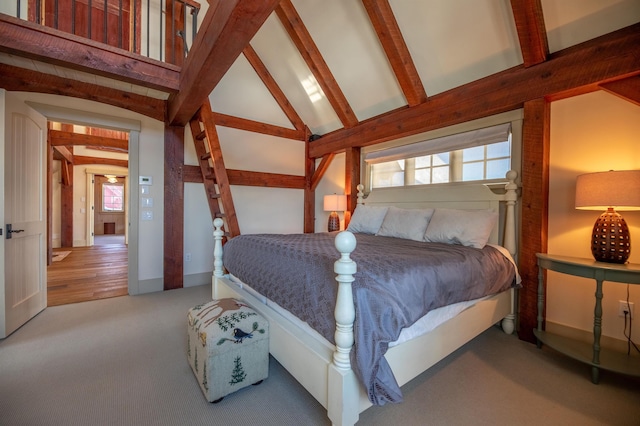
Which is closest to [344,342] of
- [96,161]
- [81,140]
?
[81,140]

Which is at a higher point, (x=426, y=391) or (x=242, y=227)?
(x=242, y=227)

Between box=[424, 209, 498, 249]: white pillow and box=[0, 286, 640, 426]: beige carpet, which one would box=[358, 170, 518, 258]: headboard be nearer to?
box=[424, 209, 498, 249]: white pillow

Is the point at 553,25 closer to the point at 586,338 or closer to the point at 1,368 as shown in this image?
the point at 586,338

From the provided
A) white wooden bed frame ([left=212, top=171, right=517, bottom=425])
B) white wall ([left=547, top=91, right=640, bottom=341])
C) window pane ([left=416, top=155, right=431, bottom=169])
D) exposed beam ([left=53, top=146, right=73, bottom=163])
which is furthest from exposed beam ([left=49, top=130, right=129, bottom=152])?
white wall ([left=547, top=91, right=640, bottom=341])

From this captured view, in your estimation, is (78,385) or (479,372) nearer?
(78,385)

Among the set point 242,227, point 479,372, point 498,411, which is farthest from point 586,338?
point 242,227

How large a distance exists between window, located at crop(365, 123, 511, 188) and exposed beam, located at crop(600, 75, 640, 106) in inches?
26.5

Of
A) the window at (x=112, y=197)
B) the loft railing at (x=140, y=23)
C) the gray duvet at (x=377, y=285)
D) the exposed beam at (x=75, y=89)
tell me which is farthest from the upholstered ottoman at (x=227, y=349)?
the window at (x=112, y=197)

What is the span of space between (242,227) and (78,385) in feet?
8.72

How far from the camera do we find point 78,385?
160 centimetres

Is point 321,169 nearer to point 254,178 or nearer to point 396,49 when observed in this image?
point 254,178

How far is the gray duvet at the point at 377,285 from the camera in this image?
1.17 m

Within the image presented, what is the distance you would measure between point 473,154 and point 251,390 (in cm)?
304

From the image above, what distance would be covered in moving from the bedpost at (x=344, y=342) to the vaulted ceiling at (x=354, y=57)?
134cm
